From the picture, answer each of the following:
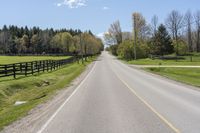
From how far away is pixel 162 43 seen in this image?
385 ft

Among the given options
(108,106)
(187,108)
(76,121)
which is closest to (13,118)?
(76,121)

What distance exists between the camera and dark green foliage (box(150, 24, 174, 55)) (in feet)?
386

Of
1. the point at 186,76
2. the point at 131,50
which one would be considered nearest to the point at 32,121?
the point at 186,76

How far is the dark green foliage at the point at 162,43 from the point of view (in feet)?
386

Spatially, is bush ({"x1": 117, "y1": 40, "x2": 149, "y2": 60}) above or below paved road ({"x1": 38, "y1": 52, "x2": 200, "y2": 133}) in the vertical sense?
above

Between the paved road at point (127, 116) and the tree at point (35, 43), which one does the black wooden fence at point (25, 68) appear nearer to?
the paved road at point (127, 116)

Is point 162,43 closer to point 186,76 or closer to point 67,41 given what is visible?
point 67,41

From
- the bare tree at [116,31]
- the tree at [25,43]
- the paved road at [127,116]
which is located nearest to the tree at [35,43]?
the tree at [25,43]

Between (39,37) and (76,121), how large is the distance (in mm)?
187777

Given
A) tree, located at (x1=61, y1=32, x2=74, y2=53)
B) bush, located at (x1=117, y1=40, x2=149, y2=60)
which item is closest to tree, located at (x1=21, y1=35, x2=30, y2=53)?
tree, located at (x1=61, y1=32, x2=74, y2=53)

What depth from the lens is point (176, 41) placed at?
4828 inches

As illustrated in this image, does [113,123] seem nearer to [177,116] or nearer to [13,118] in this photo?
[177,116]

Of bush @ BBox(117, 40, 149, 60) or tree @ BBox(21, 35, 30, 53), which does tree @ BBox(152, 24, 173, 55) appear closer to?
bush @ BBox(117, 40, 149, 60)

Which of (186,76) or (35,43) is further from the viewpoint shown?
(35,43)
